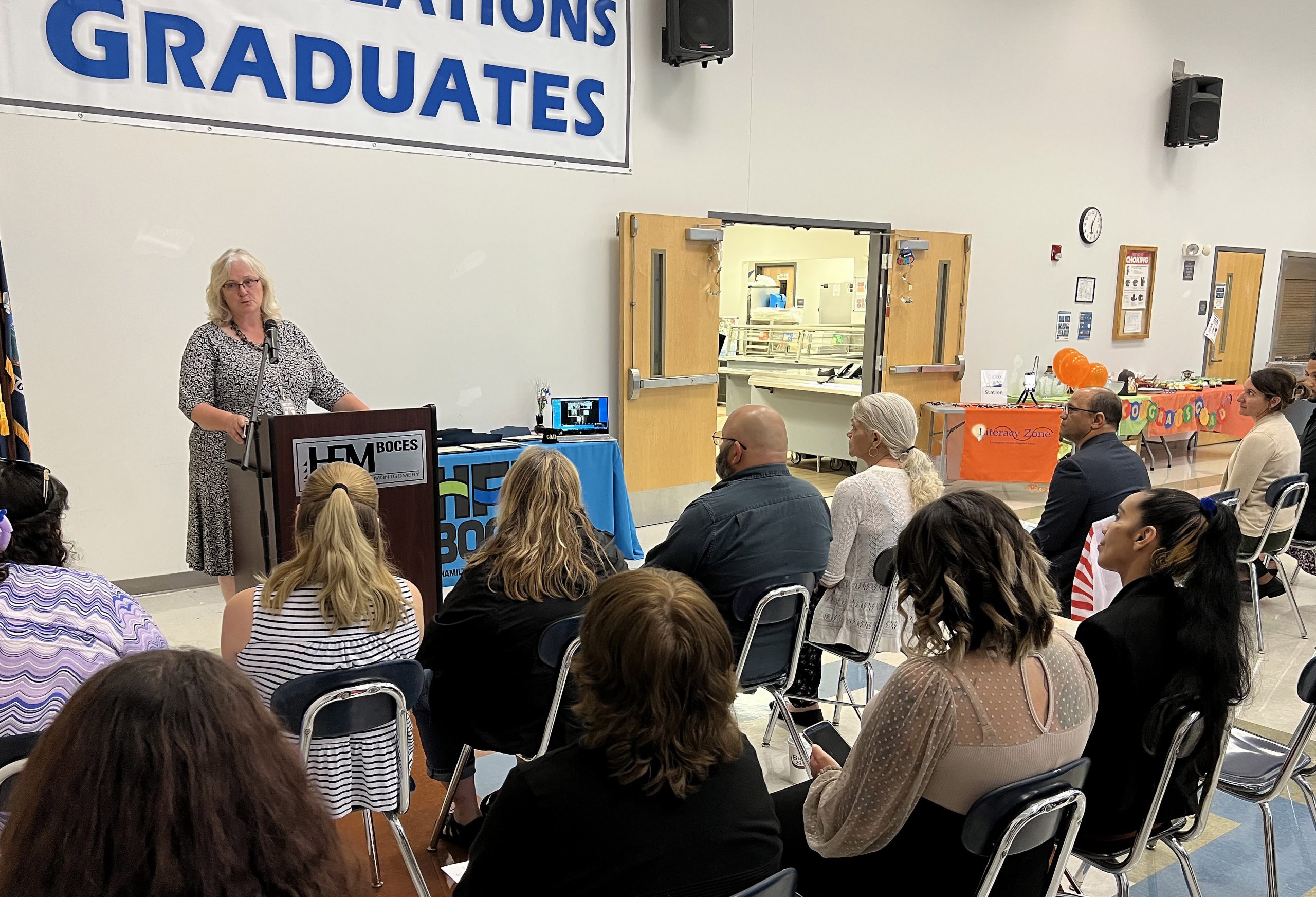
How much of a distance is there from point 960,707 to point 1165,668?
23.6 inches

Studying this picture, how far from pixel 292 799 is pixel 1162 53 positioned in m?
9.70

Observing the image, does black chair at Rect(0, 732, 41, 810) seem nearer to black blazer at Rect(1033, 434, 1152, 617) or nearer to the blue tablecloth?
the blue tablecloth

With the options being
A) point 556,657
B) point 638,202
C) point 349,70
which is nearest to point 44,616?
point 556,657

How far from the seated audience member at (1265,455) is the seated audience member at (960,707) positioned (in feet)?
10.2

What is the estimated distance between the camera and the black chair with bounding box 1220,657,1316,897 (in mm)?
2090

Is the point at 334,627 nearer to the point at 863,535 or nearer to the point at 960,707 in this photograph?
the point at 960,707

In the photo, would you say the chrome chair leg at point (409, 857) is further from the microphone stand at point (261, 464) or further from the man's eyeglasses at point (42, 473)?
the microphone stand at point (261, 464)

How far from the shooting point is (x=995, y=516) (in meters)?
1.62

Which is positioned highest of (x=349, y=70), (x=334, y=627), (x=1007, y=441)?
(x=349, y=70)

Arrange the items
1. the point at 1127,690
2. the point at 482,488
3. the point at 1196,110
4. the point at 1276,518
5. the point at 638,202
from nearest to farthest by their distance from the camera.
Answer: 1. the point at 1127,690
2. the point at 1276,518
3. the point at 482,488
4. the point at 638,202
5. the point at 1196,110

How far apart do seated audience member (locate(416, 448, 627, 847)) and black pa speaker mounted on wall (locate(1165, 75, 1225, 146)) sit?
8.36m

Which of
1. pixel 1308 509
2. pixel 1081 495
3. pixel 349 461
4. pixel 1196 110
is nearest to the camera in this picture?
pixel 349 461

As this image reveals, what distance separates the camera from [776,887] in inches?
48.1

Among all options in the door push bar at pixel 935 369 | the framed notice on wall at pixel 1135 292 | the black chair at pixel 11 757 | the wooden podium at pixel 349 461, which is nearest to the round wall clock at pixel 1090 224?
the framed notice on wall at pixel 1135 292
